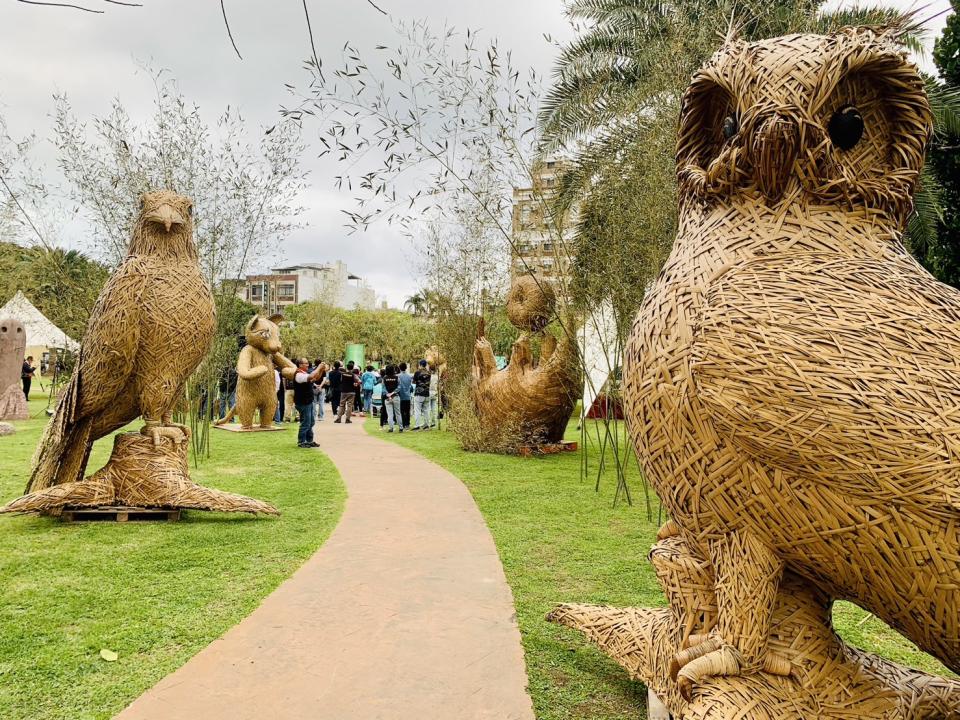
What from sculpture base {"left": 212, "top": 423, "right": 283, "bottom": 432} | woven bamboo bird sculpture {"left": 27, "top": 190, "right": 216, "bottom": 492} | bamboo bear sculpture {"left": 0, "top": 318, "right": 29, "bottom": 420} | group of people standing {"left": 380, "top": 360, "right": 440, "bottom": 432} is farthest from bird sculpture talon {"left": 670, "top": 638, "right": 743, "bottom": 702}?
bamboo bear sculpture {"left": 0, "top": 318, "right": 29, "bottom": 420}

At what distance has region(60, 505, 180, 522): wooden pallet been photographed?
18.0 feet

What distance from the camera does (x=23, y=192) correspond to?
9.81m

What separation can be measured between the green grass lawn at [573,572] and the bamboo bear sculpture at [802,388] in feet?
3.11

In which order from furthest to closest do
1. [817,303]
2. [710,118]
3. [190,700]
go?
[190,700] < [710,118] < [817,303]

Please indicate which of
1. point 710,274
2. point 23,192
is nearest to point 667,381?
point 710,274

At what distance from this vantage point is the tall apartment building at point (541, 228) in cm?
675

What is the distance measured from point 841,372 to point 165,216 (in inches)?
208

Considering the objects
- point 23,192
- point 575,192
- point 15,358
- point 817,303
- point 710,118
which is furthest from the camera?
point 15,358

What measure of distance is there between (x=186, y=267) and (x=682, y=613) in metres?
4.90

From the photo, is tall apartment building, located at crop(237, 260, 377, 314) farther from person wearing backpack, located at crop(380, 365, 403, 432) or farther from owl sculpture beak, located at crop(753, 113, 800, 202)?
owl sculpture beak, located at crop(753, 113, 800, 202)

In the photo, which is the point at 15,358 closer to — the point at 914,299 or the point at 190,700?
the point at 190,700

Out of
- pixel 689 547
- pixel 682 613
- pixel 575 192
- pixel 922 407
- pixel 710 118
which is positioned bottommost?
pixel 682 613

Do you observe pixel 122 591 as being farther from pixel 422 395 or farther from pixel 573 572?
pixel 422 395

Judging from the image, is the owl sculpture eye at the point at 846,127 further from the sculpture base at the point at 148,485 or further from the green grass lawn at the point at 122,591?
the sculpture base at the point at 148,485
